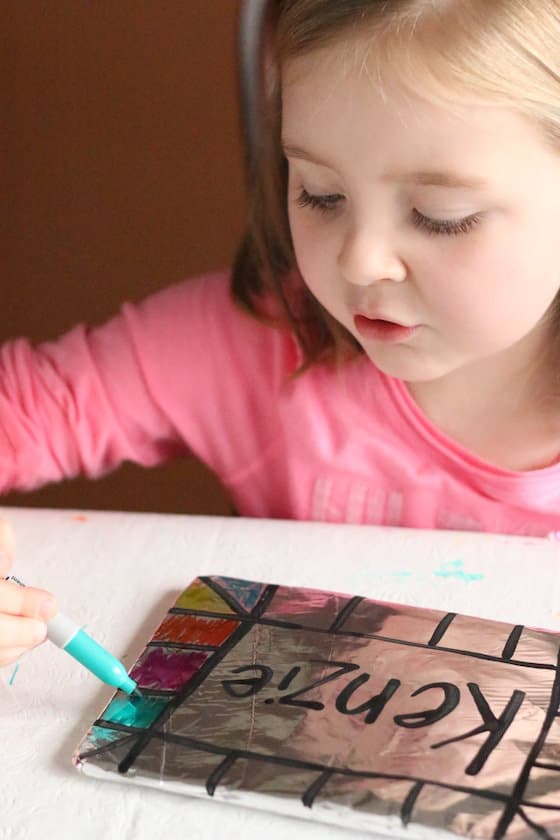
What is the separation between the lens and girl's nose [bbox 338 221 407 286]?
58 centimetres

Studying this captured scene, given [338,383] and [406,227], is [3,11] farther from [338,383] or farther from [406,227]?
[406,227]

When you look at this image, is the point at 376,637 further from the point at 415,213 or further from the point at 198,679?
the point at 415,213

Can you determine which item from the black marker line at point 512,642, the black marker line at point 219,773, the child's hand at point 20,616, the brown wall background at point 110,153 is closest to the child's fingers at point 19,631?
the child's hand at point 20,616

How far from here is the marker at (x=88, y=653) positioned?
0.53 metres

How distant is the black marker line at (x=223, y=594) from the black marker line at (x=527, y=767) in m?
0.16

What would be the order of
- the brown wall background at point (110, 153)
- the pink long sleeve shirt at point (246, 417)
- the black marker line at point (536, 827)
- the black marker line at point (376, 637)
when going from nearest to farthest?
the black marker line at point (536, 827) → the black marker line at point (376, 637) → the pink long sleeve shirt at point (246, 417) → the brown wall background at point (110, 153)

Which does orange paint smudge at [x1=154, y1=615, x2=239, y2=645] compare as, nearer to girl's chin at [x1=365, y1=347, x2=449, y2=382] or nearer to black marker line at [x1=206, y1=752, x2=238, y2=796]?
black marker line at [x1=206, y1=752, x2=238, y2=796]

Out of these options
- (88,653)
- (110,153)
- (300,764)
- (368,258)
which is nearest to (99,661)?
(88,653)

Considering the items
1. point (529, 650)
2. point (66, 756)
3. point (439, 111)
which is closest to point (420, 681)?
point (529, 650)

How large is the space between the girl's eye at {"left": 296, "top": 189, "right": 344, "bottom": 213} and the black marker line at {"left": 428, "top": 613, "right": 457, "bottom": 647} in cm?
22

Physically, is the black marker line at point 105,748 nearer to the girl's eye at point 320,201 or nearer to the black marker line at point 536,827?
the black marker line at point 536,827

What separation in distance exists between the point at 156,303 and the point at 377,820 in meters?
0.44

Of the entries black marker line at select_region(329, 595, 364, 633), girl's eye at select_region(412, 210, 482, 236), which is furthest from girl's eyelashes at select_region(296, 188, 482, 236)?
black marker line at select_region(329, 595, 364, 633)

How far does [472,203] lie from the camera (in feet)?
1.85
